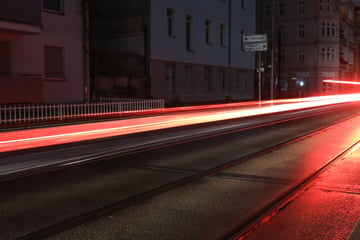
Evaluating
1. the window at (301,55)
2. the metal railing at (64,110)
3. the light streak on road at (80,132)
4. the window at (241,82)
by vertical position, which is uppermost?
the window at (301,55)

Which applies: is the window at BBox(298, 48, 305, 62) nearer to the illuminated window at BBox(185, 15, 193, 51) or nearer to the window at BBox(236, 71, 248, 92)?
the window at BBox(236, 71, 248, 92)

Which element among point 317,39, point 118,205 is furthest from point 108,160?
point 317,39

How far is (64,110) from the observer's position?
18547 millimetres

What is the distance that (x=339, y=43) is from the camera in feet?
204

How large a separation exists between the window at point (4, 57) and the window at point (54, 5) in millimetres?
3360

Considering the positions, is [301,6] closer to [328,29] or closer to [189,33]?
[328,29]

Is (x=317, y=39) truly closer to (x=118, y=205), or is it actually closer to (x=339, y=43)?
(x=339, y=43)

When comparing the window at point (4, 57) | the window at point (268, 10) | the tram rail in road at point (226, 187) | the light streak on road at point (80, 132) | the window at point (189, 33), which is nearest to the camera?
the tram rail in road at point (226, 187)

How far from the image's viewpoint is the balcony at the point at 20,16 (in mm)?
19211

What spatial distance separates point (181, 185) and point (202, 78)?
99.4ft

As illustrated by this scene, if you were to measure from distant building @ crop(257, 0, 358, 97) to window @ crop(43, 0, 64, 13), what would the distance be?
39.6 meters

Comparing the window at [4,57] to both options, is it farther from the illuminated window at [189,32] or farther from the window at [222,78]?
the window at [222,78]

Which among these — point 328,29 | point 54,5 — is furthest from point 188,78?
point 328,29

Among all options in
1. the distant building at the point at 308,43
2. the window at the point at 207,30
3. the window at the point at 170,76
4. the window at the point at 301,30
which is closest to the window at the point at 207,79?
the window at the point at 207,30
